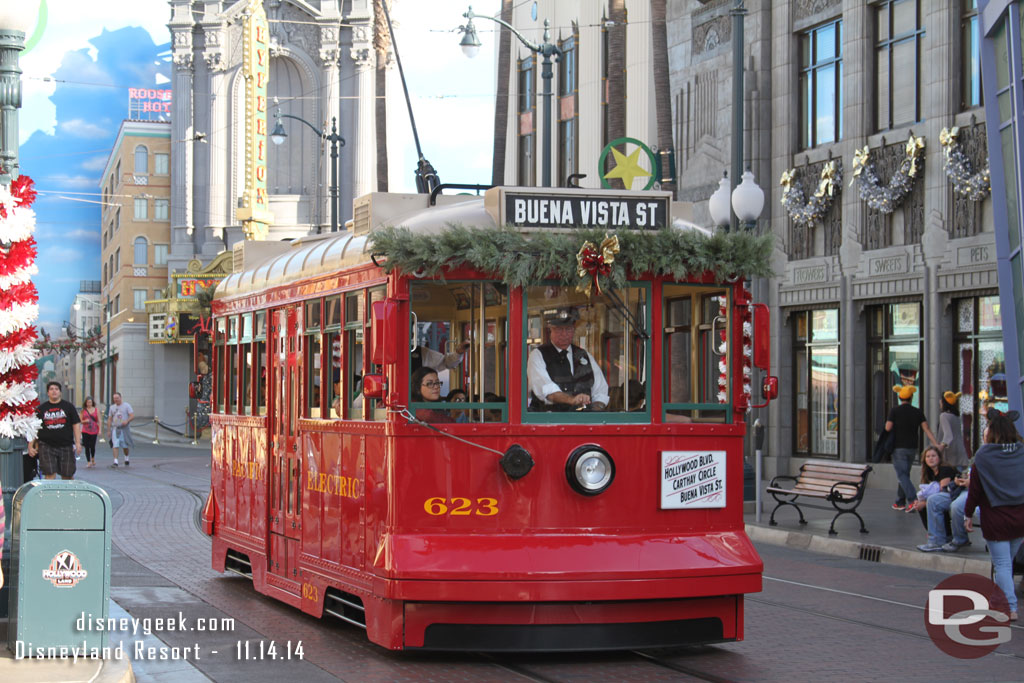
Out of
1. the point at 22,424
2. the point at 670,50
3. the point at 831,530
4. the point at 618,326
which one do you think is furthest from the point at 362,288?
the point at 670,50

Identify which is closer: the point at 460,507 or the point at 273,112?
the point at 460,507

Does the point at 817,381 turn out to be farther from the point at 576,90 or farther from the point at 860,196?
the point at 576,90

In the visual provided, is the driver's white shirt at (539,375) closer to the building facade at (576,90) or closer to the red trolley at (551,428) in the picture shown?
the red trolley at (551,428)

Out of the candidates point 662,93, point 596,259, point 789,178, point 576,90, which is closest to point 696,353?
point 596,259

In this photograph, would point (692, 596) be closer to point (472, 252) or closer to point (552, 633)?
point (552, 633)

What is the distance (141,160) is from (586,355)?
65465 mm

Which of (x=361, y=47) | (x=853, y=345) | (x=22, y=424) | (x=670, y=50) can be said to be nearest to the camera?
(x=22, y=424)

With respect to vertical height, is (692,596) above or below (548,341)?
below

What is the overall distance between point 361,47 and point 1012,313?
166 feet

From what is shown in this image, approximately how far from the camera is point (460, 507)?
9.13 meters

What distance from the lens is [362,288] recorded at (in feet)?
32.6

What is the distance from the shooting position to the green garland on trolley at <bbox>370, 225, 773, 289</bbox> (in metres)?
9.11

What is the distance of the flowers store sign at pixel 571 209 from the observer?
9344 millimetres

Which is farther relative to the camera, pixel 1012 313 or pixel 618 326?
pixel 1012 313
